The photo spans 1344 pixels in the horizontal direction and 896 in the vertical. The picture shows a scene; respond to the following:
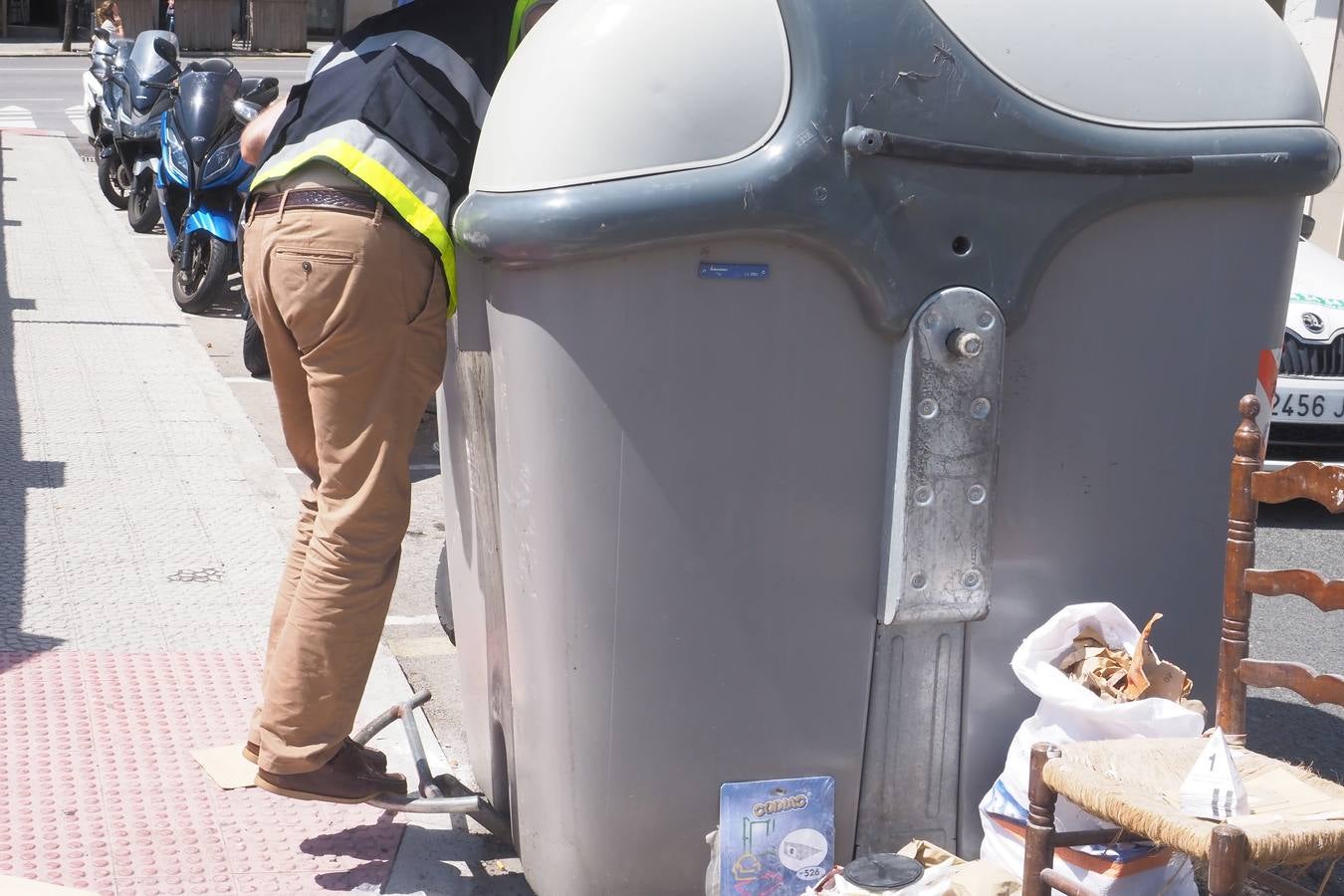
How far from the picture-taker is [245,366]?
25.7 ft

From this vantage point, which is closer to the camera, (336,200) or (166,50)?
(336,200)

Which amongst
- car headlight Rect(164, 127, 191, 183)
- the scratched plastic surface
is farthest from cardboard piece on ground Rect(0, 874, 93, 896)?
car headlight Rect(164, 127, 191, 183)

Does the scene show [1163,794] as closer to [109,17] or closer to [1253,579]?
[1253,579]

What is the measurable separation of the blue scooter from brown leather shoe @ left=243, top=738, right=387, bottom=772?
613 cm

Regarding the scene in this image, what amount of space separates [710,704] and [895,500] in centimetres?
51

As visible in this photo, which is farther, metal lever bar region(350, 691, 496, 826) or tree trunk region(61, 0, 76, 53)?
tree trunk region(61, 0, 76, 53)

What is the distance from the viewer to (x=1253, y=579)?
285cm

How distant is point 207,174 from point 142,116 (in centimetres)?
252

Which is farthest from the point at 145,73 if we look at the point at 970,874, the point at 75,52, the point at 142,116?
the point at 75,52

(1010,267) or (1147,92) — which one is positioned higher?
(1147,92)

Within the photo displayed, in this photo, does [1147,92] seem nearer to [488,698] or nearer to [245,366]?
[488,698]

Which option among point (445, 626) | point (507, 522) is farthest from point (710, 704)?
point (445, 626)

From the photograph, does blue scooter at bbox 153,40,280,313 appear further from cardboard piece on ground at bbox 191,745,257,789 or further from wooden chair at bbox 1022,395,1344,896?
wooden chair at bbox 1022,395,1344,896

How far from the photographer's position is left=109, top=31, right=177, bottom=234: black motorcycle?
A: 35.7 feet
